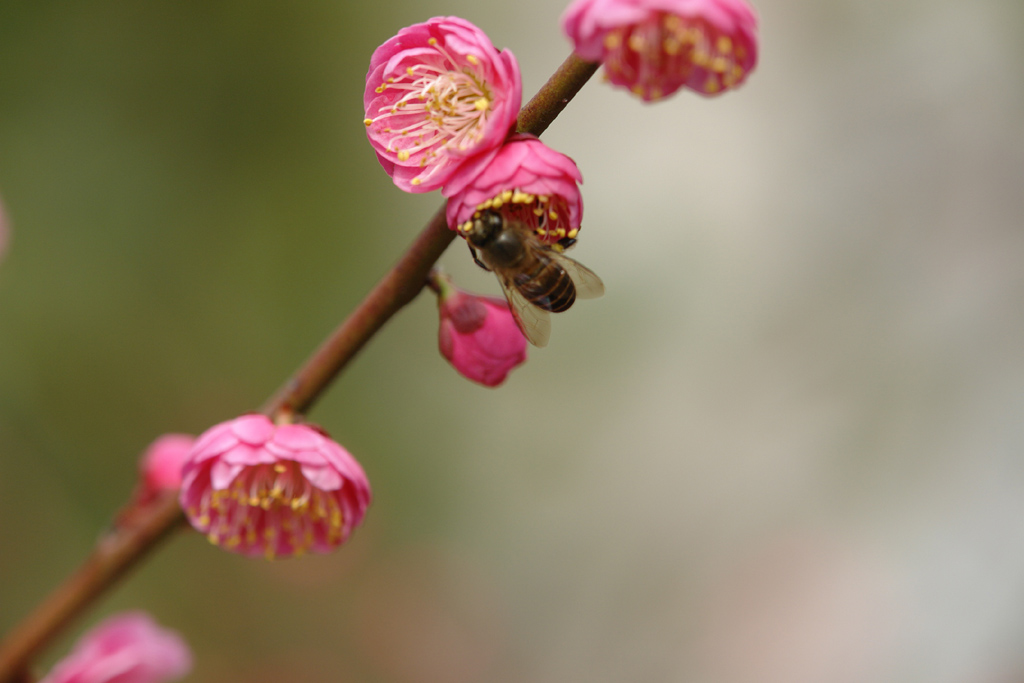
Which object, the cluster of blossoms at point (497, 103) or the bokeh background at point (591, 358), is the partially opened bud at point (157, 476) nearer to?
the cluster of blossoms at point (497, 103)

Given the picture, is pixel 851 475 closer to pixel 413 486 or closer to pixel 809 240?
pixel 809 240

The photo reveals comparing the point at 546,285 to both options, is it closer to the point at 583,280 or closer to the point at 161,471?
the point at 583,280

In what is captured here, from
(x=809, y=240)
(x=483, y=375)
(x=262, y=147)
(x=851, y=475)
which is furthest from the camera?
(x=262, y=147)

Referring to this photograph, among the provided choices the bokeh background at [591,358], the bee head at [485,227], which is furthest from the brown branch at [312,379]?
the bokeh background at [591,358]

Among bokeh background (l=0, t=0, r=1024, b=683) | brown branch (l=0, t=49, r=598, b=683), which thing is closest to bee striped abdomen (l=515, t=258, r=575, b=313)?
brown branch (l=0, t=49, r=598, b=683)

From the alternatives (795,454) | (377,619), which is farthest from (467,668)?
(795,454)

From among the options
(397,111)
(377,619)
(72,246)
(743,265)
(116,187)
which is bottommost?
(377,619)
